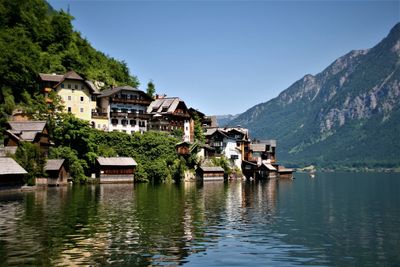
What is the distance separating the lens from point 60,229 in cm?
3388

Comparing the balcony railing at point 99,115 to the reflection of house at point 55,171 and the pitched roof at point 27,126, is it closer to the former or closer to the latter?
the reflection of house at point 55,171

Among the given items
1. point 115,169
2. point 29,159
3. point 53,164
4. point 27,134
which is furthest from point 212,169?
point 29,159

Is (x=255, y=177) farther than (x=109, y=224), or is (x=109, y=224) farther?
(x=255, y=177)

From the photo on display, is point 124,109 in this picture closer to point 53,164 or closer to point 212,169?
point 212,169

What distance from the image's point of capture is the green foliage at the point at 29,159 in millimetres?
69562

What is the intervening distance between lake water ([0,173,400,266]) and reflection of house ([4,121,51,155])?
2457 centimetres

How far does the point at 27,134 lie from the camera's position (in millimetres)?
Result: 76188

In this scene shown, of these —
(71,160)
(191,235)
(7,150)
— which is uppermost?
(7,150)

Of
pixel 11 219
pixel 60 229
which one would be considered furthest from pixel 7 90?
pixel 60 229

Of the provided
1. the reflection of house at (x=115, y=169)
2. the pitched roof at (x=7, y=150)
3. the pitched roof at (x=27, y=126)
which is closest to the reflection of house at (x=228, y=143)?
the reflection of house at (x=115, y=169)

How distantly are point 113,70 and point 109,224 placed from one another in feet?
353

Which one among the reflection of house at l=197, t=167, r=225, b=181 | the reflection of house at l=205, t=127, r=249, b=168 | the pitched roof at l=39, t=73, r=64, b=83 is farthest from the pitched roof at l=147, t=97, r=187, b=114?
the pitched roof at l=39, t=73, r=64, b=83

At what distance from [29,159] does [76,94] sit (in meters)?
32.1

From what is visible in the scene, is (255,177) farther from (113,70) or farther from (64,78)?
(64,78)
